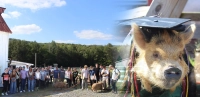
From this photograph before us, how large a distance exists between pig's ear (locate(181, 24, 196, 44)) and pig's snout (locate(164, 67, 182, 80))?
0.74 feet

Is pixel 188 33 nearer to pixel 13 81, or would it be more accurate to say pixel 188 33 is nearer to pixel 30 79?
pixel 13 81

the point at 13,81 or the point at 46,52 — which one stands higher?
the point at 46,52

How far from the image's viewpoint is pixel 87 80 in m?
10.5

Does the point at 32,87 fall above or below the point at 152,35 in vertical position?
below

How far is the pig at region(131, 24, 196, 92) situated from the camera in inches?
57.6

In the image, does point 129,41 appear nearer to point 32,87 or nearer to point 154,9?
point 154,9

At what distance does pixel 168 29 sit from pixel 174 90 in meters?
0.36

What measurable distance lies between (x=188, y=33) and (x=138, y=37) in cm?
29

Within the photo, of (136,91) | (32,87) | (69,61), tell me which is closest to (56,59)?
(69,61)

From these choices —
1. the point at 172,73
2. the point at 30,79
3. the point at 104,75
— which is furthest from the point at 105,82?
the point at 172,73

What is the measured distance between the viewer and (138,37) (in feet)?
5.20

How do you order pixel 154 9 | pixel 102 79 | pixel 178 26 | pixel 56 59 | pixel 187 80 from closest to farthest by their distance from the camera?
pixel 178 26, pixel 187 80, pixel 154 9, pixel 102 79, pixel 56 59

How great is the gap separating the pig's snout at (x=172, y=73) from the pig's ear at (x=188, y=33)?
0.74ft

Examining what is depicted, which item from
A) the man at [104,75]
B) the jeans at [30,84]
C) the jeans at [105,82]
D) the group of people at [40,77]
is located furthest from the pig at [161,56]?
the jeans at [30,84]
